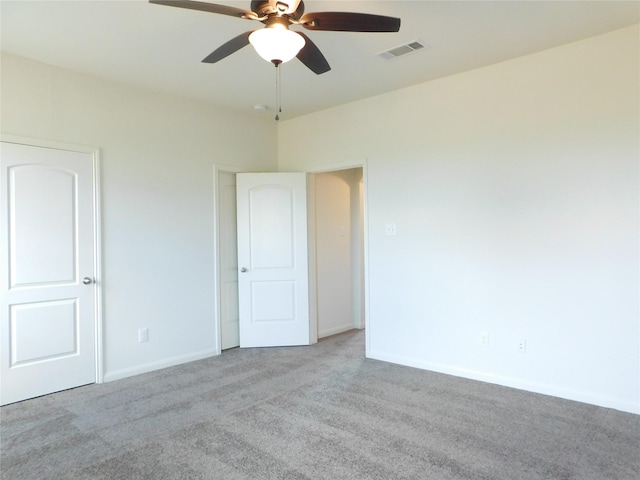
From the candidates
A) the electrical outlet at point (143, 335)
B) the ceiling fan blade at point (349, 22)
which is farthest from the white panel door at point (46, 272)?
the ceiling fan blade at point (349, 22)

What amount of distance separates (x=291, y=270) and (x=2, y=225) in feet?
8.76

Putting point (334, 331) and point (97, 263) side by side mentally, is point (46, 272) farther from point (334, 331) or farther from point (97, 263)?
point (334, 331)

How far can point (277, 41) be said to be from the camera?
6.64 feet

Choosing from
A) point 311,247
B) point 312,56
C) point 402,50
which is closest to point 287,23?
point 312,56

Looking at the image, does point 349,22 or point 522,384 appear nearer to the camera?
point 349,22

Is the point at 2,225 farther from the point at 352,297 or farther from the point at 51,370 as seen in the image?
the point at 352,297

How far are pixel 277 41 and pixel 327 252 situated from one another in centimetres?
334

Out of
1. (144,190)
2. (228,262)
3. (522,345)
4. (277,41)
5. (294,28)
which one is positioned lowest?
(522,345)

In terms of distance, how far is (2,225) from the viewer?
308cm

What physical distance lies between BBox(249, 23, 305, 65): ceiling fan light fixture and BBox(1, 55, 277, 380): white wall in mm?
2188

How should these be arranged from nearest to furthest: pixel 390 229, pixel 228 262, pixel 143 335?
pixel 143 335, pixel 390 229, pixel 228 262

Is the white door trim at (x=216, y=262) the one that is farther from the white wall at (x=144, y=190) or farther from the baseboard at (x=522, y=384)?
the baseboard at (x=522, y=384)

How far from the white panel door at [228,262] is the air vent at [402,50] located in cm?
223

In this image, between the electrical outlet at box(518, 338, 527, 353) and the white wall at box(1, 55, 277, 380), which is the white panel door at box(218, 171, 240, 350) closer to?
the white wall at box(1, 55, 277, 380)
